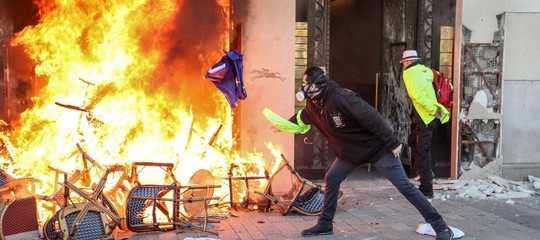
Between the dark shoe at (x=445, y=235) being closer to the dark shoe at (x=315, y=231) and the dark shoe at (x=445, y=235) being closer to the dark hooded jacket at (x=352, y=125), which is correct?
the dark hooded jacket at (x=352, y=125)

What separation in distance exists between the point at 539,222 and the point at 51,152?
21.7ft

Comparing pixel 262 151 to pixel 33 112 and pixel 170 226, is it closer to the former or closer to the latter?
pixel 170 226

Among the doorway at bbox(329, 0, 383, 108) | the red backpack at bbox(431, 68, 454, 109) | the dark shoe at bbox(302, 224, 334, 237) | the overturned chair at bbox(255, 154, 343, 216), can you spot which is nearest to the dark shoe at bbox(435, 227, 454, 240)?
the dark shoe at bbox(302, 224, 334, 237)

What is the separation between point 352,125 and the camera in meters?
6.02

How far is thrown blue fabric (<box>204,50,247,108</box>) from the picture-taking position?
7.54m

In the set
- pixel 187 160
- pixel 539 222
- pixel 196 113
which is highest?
pixel 196 113

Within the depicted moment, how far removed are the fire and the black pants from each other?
2.29 m

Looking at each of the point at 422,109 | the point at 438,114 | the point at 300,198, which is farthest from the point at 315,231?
the point at 438,114

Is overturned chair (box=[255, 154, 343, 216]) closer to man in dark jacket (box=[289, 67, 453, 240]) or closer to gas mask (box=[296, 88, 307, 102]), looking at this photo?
man in dark jacket (box=[289, 67, 453, 240])

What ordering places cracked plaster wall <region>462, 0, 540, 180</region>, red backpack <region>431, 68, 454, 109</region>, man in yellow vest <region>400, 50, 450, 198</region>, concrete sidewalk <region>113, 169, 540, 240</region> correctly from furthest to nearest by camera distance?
cracked plaster wall <region>462, 0, 540, 180</region> < red backpack <region>431, 68, 454, 109</region> < man in yellow vest <region>400, 50, 450, 198</region> < concrete sidewalk <region>113, 169, 540, 240</region>

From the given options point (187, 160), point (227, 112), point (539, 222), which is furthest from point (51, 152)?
point (539, 222)

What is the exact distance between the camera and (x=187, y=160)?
8188mm

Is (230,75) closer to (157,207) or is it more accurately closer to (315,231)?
(157,207)

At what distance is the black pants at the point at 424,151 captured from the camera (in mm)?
8539
